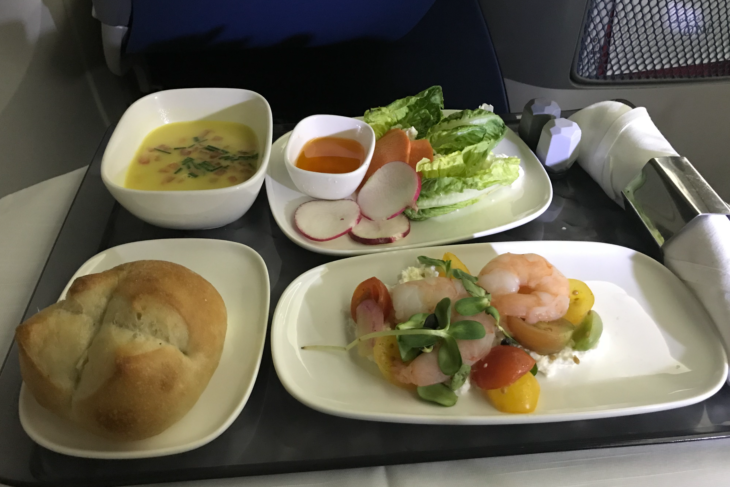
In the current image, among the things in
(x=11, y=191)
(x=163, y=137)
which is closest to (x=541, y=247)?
(x=163, y=137)

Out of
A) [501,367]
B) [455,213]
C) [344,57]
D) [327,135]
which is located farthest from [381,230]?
[344,57]

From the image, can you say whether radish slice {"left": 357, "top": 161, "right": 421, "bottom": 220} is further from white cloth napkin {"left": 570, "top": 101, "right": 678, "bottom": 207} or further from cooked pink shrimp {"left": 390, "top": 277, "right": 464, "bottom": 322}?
white cloth napkin {"left": 570, "top": 101, "right": 678, "bottom": 207}

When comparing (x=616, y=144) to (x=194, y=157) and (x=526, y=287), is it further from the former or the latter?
(x=194, y=157)

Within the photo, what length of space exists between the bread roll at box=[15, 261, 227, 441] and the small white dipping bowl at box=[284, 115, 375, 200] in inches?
16.4

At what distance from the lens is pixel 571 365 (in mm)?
936

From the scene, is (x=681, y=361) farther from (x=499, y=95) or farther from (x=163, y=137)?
(x=163, y=137)

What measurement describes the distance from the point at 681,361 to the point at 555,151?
0.64 metres

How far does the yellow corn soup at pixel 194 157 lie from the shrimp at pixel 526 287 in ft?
2.21

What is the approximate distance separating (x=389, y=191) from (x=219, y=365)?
0.60 meters

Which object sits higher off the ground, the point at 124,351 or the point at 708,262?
the point at 124,351

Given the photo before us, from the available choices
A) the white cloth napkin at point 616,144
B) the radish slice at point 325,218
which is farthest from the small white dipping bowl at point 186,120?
the white cloth napkin at point 616,144

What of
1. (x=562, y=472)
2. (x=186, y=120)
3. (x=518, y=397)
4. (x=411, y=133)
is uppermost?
(x=186, y=120)

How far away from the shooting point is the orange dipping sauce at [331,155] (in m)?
1.27

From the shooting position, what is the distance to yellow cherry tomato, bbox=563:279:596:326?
973 mm
